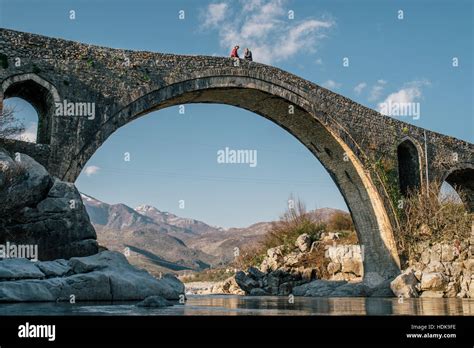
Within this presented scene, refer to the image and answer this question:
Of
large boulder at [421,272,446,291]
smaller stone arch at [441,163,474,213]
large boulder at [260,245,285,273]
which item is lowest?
large boulder at [421,272,446,291]

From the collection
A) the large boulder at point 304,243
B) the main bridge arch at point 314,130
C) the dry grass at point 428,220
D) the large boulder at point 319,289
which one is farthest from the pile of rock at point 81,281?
the large boulder at point 304,243

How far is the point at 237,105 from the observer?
63.3 ft

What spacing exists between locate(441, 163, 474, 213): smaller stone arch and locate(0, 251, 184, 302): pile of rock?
1880 centimetres

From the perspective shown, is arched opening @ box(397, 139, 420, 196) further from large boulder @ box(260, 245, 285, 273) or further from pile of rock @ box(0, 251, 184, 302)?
pile of rock @ box(0, 251, 184, 302)

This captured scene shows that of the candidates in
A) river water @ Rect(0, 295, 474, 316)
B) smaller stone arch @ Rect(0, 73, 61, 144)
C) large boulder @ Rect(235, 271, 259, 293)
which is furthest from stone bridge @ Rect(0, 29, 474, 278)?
river water @ Rect(0, 295, 474, 316)

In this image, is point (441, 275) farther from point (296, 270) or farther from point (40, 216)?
point (40, 216)

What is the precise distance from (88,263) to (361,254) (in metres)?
14.3

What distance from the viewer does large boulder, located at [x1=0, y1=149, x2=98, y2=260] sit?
10336 millimetres

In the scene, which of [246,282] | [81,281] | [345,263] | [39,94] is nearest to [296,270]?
[246,282]

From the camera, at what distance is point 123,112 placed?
594 inches

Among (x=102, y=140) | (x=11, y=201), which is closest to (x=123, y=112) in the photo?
(x=102, y=140)

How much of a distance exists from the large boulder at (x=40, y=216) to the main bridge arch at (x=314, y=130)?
509cm

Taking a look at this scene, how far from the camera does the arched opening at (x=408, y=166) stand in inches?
Answer: 883
